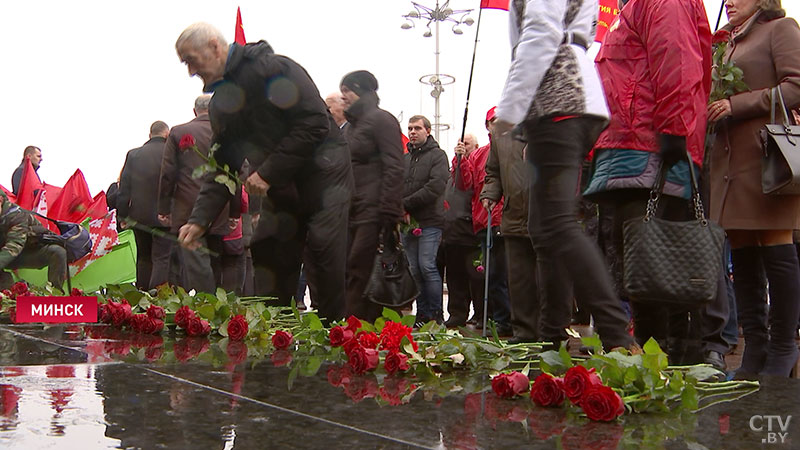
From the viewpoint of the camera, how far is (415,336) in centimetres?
303

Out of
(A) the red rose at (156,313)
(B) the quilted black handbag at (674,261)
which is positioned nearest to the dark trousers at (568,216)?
(B) the quilted black handbag at (674,261)

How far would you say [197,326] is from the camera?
368 cm

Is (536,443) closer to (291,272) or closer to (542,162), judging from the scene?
(542,162)

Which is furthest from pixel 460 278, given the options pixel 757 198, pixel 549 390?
pixel 549 390

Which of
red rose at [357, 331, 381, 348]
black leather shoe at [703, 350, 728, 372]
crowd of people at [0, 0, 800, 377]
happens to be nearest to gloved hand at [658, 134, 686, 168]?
crowd of people at [0, 0, 800, 377]

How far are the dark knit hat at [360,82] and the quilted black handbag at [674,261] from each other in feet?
10.2

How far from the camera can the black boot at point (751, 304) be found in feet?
11.2

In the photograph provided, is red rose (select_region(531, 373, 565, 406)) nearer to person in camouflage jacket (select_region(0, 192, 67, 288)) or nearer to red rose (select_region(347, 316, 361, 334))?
red rose (select_region(347, 316, 361, 334))

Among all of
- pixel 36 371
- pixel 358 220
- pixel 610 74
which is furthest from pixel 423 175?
pixel 36 371

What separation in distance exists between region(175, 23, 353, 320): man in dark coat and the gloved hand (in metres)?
1.72

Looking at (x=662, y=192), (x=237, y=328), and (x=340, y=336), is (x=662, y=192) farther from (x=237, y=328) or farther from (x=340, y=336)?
(x=237, y=328)

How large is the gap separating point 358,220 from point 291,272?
3.58 feet

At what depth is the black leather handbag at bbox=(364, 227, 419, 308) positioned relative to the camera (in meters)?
5.26

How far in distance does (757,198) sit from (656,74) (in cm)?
81
